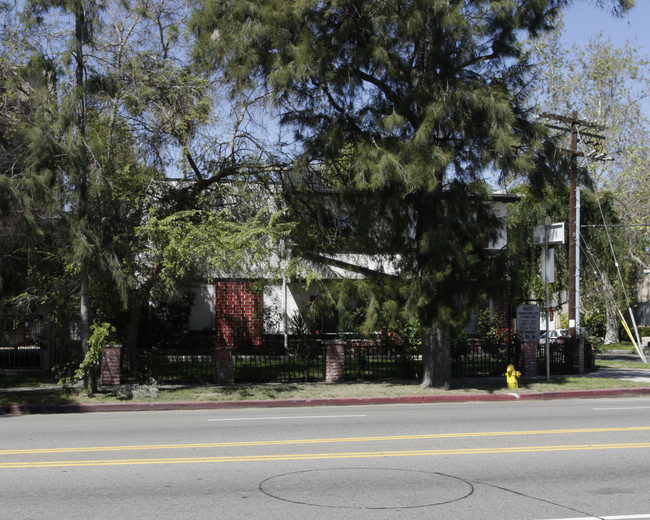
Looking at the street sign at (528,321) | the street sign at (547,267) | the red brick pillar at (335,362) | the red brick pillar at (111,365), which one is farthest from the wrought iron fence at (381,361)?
the red brick pillar at (111,365)

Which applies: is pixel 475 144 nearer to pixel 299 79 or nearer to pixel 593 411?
pixel 299 79

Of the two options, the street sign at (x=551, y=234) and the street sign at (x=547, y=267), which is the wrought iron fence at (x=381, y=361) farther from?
the street sign at (x=551, y=234)

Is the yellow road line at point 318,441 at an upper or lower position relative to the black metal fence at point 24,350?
lower

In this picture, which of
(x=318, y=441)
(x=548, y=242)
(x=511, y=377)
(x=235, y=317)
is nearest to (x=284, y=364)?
(x=511, y=377)

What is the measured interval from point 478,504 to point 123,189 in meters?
12.5

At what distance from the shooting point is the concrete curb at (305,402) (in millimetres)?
15398

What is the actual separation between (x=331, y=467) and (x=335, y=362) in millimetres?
10623

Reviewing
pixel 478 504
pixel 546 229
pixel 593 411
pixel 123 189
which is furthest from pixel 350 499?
pixel 546 229

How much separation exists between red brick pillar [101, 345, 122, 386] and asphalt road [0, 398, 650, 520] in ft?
13.9

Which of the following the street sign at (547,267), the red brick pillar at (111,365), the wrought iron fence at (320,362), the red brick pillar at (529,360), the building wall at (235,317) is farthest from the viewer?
the building wall at (235,317)

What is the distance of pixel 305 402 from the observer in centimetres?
1641

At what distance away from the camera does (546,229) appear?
1959cm

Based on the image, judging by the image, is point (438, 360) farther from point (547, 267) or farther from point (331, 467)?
point (331, 467)

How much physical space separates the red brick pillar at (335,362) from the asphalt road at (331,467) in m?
5.43
